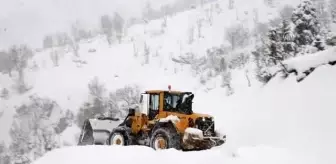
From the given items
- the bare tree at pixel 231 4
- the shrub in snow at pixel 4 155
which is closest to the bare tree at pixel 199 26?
the bare tree at pixel 231 4

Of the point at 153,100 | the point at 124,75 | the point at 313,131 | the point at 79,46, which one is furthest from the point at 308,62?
the point at 79,46

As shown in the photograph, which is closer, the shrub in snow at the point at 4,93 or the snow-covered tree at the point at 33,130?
the snow-covered tree at the point at 33,130

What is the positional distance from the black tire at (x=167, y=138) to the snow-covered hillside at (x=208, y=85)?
1.63 metres

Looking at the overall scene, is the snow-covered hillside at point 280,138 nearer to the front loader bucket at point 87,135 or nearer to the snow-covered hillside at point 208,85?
the snow-covered hillside at point 208,85

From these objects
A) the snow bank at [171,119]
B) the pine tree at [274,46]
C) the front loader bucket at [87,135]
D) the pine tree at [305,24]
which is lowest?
the front loader bucket at [87,135]

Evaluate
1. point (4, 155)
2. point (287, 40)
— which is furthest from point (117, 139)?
point (4, 155)

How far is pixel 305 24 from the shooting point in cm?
3931

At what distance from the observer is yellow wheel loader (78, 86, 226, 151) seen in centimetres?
1421

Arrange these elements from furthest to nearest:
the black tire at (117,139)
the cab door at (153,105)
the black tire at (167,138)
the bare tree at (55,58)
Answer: the bare tree at (55,58), the black tire at (117,139), the cab door at (153,105), the black tire at (167,138)

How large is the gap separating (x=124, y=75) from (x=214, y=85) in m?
29.7

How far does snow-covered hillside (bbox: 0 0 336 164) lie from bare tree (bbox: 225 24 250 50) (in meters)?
0.91

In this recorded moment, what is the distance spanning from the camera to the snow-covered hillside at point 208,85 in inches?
456

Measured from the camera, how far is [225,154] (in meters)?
10.7

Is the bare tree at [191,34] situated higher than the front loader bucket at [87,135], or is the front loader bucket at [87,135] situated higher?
the bare tree at [191,34]
